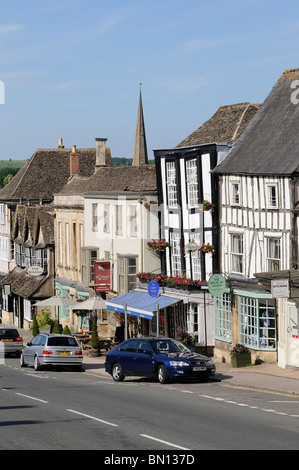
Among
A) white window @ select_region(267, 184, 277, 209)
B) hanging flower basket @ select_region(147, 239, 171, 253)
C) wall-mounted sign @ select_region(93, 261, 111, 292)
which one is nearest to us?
white window @ select_region(267, 184, 277, 209)

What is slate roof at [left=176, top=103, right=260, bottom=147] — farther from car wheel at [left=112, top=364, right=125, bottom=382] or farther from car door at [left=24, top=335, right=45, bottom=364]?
car wheel at [left=112, top=364, right=125, bottom=382]

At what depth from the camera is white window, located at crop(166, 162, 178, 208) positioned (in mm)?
39125

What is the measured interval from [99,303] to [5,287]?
1915 centimetres

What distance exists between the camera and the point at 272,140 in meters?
33.5

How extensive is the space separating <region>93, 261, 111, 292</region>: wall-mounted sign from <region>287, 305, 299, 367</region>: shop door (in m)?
16.7

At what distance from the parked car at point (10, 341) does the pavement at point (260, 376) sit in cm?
903

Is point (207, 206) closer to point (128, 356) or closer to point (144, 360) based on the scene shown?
point (128, 356)

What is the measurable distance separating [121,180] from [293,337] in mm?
17428

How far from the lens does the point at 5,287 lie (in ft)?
202

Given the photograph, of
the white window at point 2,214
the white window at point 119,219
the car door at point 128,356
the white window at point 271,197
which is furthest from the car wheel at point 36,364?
the white window at point 2,214

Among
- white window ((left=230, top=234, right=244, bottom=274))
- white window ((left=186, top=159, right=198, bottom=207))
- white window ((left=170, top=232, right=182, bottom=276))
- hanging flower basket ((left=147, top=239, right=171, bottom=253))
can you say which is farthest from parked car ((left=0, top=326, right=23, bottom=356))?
white window ((left=230, top=234, right=244, bottom=274))

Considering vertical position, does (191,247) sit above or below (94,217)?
below

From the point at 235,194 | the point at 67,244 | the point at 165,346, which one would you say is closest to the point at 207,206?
the point at 235,194
